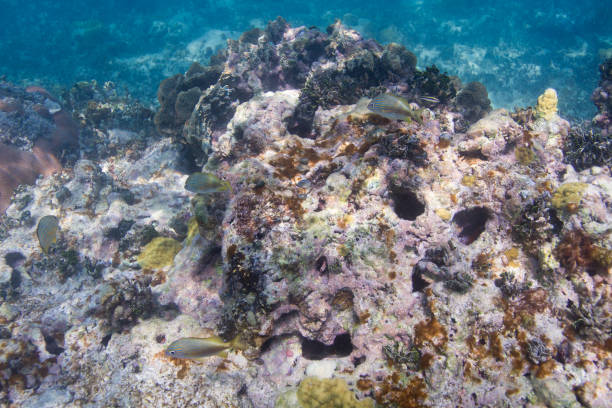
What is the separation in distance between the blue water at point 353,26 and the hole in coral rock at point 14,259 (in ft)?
42.9

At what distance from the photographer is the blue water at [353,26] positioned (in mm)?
18484

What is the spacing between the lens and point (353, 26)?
2306cm

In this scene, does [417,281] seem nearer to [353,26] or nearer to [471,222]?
[471,222]

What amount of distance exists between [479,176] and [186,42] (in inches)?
1095

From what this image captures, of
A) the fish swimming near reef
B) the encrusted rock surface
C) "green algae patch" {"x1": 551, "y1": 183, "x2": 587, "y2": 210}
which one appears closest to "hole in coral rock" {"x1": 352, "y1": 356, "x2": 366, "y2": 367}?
the encrusted rock surface

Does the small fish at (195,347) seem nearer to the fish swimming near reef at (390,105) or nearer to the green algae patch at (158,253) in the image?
the fish swimming near reef at (390,105)

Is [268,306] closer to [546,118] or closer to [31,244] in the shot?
[546,118]

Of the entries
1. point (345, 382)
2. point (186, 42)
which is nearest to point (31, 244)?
point (345, 382)

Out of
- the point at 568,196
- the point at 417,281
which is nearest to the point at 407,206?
the point at 417,281

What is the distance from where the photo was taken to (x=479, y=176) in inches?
165

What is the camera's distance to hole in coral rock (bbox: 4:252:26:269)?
7.62m

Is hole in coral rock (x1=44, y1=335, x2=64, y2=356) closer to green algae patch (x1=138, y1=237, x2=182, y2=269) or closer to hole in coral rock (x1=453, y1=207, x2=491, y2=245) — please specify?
green algae patch (x1=138, y1=237, x2=182, y2=269)

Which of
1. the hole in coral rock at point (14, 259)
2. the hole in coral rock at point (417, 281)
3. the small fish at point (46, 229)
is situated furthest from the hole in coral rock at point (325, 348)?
the hole in coral rock at point (14, 259)

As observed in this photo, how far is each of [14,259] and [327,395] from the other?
9.10 metres
